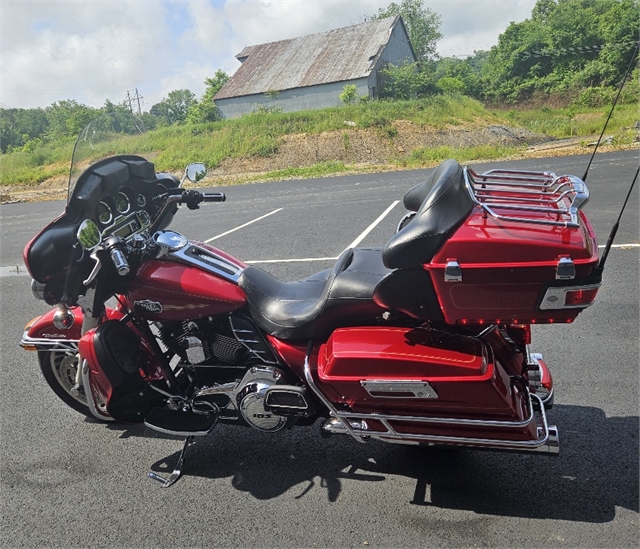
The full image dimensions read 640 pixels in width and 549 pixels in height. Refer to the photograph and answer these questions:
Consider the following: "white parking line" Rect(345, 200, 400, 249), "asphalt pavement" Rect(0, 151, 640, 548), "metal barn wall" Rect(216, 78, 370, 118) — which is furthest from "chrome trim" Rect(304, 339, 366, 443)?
"metal barn wall" Rect(216, 78, 370, 118)

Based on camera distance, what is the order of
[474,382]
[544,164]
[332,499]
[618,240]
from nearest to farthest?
[474,382]
[332,499]
[618,240]
[544,164]

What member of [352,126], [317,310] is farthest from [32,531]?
[352,126]

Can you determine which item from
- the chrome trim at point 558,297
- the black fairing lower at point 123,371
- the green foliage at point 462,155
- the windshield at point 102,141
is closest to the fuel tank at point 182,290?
the black fairing lower at point 123,371

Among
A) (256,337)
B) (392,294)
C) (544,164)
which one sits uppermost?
(392,294)

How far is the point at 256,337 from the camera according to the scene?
117 inches

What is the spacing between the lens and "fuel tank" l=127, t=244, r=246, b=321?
9.58 feet

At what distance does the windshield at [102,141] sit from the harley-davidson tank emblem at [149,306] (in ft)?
2.17

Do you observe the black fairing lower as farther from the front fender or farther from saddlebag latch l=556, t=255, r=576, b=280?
saddlebag latch l=556, t=255, r=576, b=280

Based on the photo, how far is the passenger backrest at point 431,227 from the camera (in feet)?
7.61

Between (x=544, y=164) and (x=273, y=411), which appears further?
→ (x=544, y=164)

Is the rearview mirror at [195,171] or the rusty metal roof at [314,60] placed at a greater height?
the rusty metal roof at [314,60]

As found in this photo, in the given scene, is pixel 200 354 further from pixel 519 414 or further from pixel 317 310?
pixel 519 414

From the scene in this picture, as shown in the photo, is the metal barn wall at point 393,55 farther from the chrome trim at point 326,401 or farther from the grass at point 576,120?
the chrome trim at point 326,401

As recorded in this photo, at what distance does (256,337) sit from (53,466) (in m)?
1.57
